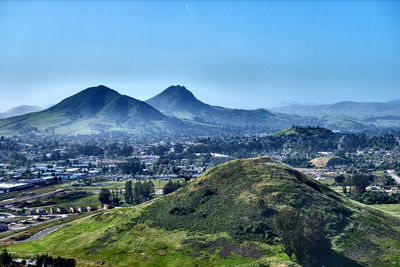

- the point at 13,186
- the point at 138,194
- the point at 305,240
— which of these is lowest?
the point at 13,186

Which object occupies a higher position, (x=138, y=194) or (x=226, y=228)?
(x=226, y=228)

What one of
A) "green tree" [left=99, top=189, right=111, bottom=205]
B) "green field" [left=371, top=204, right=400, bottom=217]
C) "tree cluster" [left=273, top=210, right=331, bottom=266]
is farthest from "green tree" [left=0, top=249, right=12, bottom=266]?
"green field" [left=371, top=204, right=400, bottom=217]

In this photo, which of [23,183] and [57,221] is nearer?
[57,221]

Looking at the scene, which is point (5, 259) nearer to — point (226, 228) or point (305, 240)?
point (226, 228)

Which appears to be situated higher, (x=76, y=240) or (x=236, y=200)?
(x=236, y=200)

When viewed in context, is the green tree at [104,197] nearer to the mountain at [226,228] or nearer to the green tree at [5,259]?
the mountain at [226,228]

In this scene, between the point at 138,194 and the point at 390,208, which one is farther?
the point at 138,194

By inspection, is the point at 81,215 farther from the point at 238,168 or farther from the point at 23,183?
the point at 23,183

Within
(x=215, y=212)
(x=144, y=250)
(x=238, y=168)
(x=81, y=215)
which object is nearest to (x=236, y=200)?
(x=215, y=212)

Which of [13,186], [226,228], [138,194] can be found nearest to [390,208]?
[226,228]
